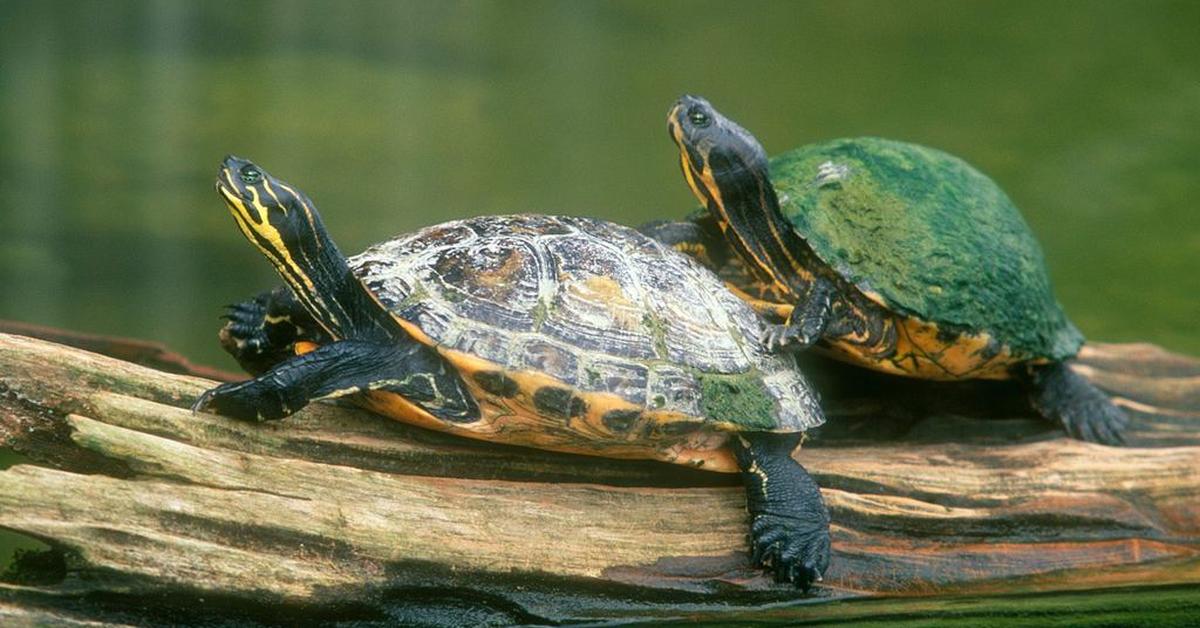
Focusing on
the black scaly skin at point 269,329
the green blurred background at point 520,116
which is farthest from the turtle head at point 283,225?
the green blurred background at point 520,116

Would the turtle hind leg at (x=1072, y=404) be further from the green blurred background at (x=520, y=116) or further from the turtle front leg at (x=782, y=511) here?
the green blurred background at (x=520, y=116)

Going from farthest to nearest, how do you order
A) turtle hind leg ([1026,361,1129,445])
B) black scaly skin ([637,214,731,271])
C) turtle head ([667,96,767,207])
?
turtle hind leg ([1026,361,1129,445]), black scaly skin ([637,214,731,271]), turtle head ([667,96,767,207])

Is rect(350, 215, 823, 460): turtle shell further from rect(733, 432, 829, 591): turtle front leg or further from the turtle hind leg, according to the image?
the turtle hind leg

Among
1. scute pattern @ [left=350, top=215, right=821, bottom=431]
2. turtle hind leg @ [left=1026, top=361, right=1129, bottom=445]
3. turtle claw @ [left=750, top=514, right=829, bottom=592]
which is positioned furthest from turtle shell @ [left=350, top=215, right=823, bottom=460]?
turtle hind leg @ [left=1026, top=361, right=1129, bottom=445]

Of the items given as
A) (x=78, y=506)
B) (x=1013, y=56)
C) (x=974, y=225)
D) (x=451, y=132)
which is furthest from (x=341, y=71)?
(x=78, y=506)

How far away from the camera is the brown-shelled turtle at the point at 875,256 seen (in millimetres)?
3389

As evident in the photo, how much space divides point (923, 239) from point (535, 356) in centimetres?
153

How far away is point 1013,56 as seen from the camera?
7.99 metres

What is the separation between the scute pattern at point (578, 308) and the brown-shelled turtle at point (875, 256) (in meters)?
0.28

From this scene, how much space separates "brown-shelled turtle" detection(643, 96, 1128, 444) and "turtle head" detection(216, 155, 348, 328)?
126 centimetres

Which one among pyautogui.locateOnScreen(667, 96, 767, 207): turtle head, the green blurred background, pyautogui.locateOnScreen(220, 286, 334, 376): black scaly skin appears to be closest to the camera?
pyautogui.locateOnScreen(220, 286, 334, 376): black scaly skin

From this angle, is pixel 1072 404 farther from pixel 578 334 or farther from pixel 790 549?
pixel 578 334

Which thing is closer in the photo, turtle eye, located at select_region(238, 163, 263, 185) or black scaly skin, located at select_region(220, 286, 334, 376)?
turtle eye, located at select_region(238, 163, 263, 185)

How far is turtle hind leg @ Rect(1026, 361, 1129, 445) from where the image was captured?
12.5ft
